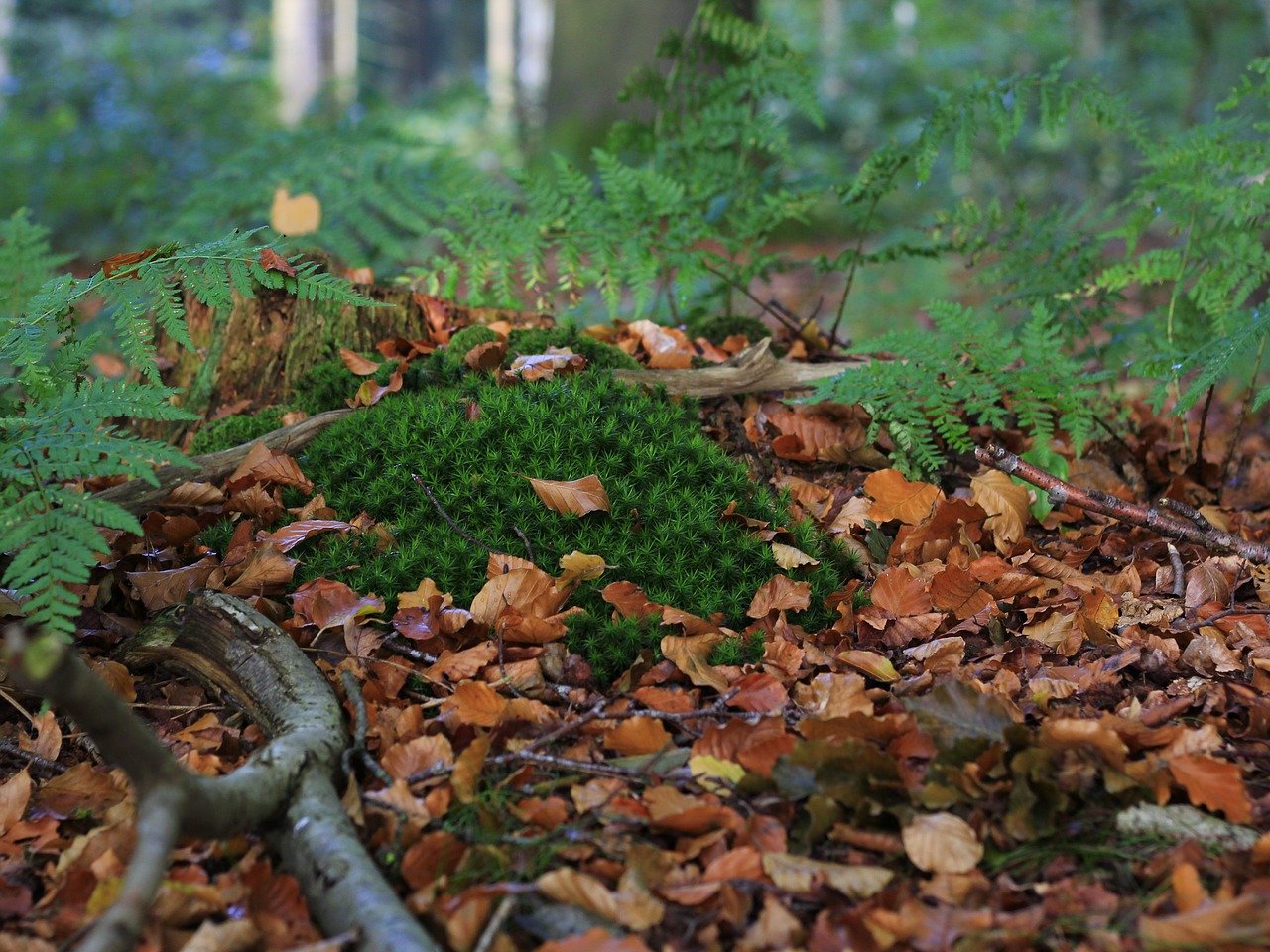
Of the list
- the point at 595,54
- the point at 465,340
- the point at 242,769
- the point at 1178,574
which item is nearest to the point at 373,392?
the point at 465,340

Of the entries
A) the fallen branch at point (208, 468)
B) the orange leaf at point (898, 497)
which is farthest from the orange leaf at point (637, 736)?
the fallen branch at point (208, 468)

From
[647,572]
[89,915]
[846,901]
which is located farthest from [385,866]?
[647,572]

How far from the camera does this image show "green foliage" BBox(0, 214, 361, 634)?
2049 mm

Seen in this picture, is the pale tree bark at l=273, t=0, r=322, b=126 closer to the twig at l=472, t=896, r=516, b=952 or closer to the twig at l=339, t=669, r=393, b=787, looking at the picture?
the twig at l=339, t=669, r=393, b=787

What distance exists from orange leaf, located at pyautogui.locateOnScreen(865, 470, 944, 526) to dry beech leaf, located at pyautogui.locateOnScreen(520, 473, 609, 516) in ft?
3.14

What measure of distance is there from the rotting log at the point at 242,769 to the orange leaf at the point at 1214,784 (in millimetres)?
1593

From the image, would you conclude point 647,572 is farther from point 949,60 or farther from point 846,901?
point 949,60

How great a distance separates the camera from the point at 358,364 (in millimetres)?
3576

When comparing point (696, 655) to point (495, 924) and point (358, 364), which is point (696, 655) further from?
point (358, 364)

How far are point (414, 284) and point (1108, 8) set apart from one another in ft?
61.1

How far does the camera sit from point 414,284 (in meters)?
4.05

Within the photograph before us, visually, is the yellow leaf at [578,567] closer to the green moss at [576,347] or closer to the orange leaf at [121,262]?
the green moss at [576,347]

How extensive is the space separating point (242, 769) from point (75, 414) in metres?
1.12

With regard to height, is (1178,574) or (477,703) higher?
(1178,574)
